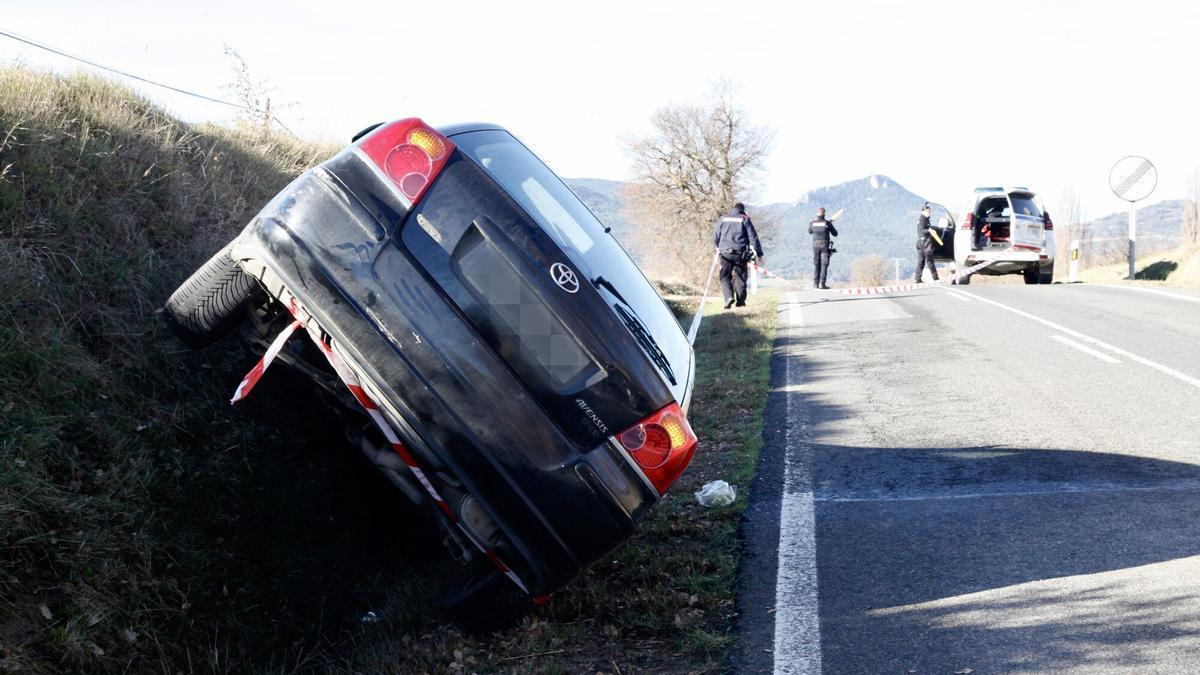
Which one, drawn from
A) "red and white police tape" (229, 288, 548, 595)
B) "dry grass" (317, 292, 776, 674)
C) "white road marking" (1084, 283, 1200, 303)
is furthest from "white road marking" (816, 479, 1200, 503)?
"white road marking" (1084, 283, 1200, 303)

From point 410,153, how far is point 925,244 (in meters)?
22.8

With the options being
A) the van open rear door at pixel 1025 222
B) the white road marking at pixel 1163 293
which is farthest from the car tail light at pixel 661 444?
the van open rear door at pixel 1025 222

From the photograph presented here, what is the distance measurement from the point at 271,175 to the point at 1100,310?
11619 millimetres

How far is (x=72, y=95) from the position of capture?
6.69 metres

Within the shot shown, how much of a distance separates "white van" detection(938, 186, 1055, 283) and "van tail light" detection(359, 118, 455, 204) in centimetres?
2004

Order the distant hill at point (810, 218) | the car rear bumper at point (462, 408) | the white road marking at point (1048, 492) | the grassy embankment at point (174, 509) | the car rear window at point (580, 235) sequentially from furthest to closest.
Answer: the distant hill at point (810, 218)
the white road marking at point (1048, 492)
the car rear window at point (580, 235)
the grassy embankment at point (174, 509)
the car rear bumper at point (462, 408)

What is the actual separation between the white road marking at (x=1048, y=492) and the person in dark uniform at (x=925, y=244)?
63.8 feet

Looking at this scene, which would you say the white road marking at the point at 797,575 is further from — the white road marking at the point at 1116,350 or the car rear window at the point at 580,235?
the white road marking at the point at 1116,350

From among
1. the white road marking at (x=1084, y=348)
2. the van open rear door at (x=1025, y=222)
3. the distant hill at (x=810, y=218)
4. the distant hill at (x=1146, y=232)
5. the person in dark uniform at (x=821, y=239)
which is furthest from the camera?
the distant hill at (x=810, y=218)

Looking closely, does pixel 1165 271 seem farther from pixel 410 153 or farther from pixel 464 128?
pixel 410 153

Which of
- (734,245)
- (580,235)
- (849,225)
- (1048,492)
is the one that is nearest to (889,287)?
(734,245)

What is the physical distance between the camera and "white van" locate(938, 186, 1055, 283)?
21.7m

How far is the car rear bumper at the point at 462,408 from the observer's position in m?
3.67

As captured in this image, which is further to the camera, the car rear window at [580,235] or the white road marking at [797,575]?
the car rear window at [580,235]
